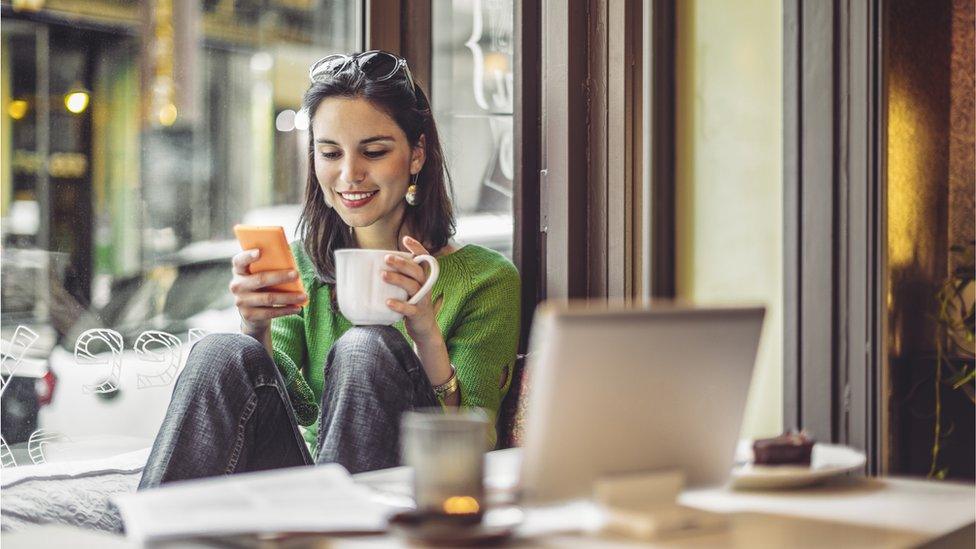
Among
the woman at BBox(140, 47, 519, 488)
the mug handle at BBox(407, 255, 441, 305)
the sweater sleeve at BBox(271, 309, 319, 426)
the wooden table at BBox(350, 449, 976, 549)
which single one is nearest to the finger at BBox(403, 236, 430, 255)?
the woman at BBox(140, 47, 519, 488)

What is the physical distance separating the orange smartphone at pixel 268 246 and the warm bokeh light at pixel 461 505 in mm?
778

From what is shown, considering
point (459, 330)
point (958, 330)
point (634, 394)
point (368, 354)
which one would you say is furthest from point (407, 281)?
point (958, 330)

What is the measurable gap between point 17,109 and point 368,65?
0.62m

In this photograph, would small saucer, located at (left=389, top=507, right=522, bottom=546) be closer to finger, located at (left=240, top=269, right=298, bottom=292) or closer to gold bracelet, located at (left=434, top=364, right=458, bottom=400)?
finger, located at (left=240, top=269, right=298, bottom=292)

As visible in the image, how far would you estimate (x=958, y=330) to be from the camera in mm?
1842

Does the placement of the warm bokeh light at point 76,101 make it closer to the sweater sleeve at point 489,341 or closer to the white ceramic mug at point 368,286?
the white ceramic mug at point 368,286

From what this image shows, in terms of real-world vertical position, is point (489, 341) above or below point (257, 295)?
below

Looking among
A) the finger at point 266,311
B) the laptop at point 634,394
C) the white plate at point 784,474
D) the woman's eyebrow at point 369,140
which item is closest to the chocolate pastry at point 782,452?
the white plate at point 784,474

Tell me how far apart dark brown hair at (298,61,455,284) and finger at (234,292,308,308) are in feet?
1.04

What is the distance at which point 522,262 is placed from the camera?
216 cm

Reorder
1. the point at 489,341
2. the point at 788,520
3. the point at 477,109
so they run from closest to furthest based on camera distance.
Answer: the point at 788,520, the point at 489,341, the point at 477,109

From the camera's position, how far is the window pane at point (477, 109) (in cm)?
222

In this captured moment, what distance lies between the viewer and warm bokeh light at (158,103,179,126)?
185 cm

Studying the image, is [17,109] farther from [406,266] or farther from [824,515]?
[824,515]
